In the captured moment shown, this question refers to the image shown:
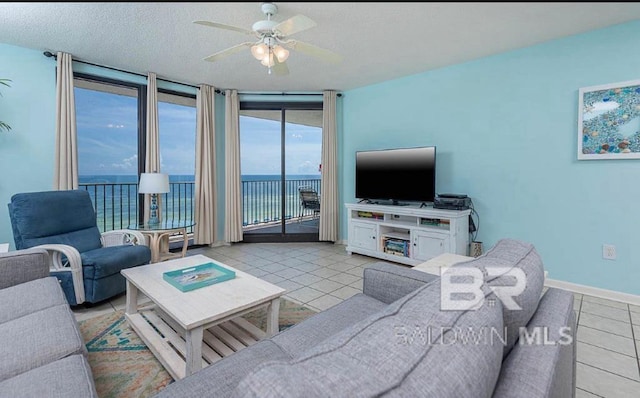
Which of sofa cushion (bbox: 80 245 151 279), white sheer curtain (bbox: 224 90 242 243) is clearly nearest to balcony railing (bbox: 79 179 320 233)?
white sheer curtain (bbox: 224 90 242 243)

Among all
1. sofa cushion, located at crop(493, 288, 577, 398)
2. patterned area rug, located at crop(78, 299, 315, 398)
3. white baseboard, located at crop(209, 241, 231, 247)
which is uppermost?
sofa cushion, located at crop(493, 288, 577, 398)

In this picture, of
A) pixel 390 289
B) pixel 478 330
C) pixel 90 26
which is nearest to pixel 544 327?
pixel 478 330

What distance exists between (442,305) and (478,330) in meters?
0.08

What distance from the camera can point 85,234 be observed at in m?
2.94

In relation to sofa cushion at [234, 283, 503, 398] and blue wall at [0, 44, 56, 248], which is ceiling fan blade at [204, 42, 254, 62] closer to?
blue wall at [0, 44, 56, 248]

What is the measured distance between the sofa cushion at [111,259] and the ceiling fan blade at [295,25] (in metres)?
2.26

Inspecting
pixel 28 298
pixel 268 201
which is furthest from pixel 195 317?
pixel 268 201

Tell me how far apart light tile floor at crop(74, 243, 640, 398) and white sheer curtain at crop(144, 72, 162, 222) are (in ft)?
3.16

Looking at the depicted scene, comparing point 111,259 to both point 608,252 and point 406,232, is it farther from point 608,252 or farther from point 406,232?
point 608,252

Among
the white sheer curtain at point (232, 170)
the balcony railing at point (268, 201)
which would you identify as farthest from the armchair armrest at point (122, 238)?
the balcony railing at point (268, 201)

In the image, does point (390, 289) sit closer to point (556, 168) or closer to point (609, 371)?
point (609, 371)

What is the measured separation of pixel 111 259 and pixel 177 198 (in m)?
2.75

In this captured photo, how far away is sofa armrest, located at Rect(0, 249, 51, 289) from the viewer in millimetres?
1812

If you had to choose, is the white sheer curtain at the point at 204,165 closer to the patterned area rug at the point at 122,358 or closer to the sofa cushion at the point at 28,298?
the patterned area rug at the point at 122,358
